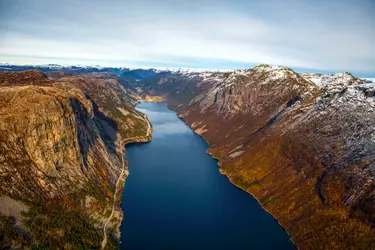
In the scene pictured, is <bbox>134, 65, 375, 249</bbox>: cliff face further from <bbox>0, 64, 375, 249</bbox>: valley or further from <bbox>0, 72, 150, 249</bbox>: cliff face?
<bbox>0, 72, 150, 249</bbox>: cliff face

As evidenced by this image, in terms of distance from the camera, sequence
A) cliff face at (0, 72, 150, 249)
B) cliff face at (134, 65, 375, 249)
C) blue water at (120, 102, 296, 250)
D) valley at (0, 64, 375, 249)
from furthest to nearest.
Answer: cliff face at (134, 65, 375, 249) < blue water at (120, 102, 296, 250) < valley at (0, 64, 375, 249) < cliff face at (0, 72, 150, 249)

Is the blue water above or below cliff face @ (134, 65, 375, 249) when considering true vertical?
below

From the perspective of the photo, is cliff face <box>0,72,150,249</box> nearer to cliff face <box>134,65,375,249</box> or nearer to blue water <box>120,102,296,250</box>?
blue water <box>120,102,296,250</box>

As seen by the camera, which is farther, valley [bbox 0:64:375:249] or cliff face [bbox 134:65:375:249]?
cliff face [bbox 134:65:375:249]

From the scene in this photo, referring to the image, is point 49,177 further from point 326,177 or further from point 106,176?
point 326,177

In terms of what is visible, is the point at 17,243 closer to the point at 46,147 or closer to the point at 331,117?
the point at 46,147

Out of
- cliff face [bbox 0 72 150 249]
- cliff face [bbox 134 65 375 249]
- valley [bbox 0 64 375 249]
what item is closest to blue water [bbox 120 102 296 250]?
valley [bbox 0 64 375 249]

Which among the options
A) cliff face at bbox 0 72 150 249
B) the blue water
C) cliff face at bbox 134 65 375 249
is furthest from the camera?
cliff face at bbox 134 65 375 249

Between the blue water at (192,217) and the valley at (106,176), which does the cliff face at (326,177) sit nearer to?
the valley at (106,176)

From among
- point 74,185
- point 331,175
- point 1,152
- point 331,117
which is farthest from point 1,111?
point 331,117

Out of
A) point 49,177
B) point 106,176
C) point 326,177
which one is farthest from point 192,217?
point 326,177
